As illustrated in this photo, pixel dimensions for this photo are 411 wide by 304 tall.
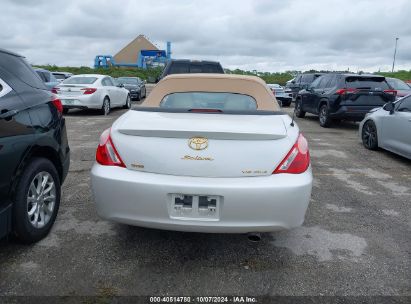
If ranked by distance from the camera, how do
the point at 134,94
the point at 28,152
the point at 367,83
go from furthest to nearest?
1. the point at 134,94
2. the point at 367,83
3. the point at 28,152

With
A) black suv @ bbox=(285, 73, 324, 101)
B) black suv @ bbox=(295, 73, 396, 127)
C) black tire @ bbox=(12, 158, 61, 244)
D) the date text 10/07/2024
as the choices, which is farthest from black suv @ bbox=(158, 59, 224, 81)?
black suv @ bbox=(285, 73, 324, 101)

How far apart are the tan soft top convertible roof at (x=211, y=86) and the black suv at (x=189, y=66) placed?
6.52m

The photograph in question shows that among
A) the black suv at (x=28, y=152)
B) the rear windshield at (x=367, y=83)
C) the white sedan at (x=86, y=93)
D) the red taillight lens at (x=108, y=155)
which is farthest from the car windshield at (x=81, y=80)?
the red taillight lens at (x=108, y=155)

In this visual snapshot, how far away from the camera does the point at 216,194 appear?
281 cm

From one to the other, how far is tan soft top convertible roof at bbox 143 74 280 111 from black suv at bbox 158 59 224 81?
6.52 m

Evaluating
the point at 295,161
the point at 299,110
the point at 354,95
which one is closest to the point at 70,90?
the point at 299,110

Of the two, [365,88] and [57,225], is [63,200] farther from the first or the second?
[365,88]

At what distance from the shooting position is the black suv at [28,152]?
116 inches

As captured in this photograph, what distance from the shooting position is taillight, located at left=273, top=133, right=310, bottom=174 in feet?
9.75

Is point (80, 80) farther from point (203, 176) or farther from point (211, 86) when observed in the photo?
point (203, 176)

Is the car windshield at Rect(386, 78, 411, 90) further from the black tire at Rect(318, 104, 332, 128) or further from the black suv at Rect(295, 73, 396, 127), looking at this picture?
the black tire at Rect(318, 104, 332, 128)

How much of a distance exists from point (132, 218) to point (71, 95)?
11.0 metres

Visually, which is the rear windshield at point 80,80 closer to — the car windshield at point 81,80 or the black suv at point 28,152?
the car windshield at point 81,80

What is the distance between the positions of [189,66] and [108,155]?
807 cm
